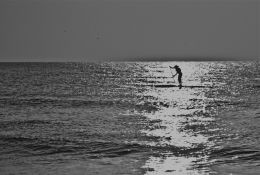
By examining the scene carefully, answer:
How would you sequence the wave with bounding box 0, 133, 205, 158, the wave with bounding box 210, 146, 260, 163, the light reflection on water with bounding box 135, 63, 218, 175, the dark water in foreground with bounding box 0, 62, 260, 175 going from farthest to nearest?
1. the wave with bounding box 0, 133, 205, 158
2. the wave with bounding box 210, 146, 260, 163
3. the dark water in foreground with bounding box 0, 62, 260, 175
4. the light reflection on water with bounding box 135, 63, 218, 175

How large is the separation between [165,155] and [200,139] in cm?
369

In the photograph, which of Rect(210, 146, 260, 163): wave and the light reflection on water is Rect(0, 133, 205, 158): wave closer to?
the light reflection on water

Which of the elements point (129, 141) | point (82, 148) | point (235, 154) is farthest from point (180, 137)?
point (82, 148)

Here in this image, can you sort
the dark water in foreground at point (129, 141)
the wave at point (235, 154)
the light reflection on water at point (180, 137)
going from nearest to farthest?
1. the light reflection on water at point (180, 137)
2. the dark water in foreground at point (129, 141)
3. the wave at point (235, 154)

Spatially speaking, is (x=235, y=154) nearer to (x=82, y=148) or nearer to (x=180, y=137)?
Result: (x=180, y=137)

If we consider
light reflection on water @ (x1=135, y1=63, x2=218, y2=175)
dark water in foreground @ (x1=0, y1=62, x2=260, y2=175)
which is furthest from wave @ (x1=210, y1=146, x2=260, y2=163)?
light reflection on water @ (x1=135, y1=63, x2=218, y2=175)

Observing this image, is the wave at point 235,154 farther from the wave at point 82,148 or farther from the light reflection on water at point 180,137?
the wave at point 82,148

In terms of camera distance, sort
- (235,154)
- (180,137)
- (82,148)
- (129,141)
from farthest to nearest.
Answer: (180,137) → (129,141) → (82,148) → (235,154)

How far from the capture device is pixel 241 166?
1662 centimetres

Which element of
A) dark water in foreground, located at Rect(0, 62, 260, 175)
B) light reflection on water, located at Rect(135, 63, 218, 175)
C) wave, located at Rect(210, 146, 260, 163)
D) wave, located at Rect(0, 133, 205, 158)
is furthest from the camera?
wave, located at Rect(0, 133, 205, 158)

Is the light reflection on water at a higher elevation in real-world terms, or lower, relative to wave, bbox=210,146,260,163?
lower

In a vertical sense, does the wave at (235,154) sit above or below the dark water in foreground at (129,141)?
above

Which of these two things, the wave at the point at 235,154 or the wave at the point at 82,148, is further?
the wave at the point at 82,148

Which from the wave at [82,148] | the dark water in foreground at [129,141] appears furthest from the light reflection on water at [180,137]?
the wave at [82,148]
